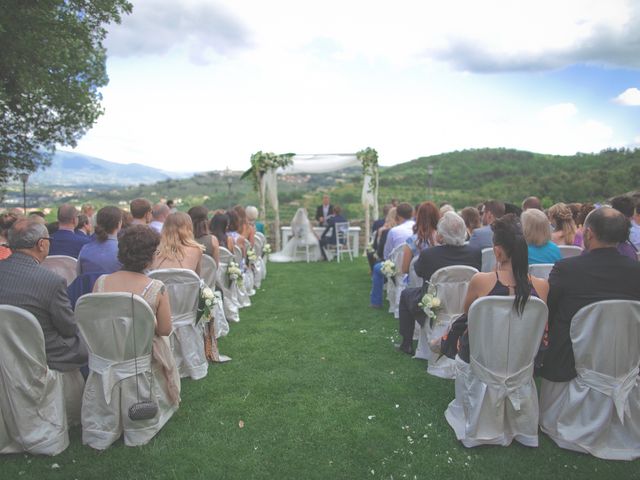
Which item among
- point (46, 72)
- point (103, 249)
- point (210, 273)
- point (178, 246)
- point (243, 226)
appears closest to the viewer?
point (103, 249)

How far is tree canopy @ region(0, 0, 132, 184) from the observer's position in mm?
7480

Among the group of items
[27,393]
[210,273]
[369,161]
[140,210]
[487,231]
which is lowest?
[27,393]

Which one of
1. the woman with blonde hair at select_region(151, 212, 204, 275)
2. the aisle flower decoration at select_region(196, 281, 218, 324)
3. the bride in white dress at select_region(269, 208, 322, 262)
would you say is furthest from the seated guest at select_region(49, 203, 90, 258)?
the bride in white dress at select_region(269, 208, 322, 262)

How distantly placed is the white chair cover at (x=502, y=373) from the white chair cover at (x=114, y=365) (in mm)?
2144

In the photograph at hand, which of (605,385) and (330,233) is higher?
(605,385)

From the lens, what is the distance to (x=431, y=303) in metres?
4.22

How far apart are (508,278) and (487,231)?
2188 millimetres

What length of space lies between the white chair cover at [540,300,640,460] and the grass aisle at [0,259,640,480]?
0.44 ft

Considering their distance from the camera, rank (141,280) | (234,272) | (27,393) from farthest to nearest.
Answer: (234,272)
(141,280)
(27,393)

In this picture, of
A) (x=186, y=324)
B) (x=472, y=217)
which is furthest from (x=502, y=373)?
(x=472, y=217)

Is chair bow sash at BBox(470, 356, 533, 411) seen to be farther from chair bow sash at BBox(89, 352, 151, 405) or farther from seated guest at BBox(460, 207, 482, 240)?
seated guest at BBox(460, 207, 482, 240)

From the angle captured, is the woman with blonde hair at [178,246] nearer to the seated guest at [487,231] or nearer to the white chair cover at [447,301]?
the white chair cover at [447,301]

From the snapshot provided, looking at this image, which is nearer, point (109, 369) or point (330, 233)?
point (109, 369)

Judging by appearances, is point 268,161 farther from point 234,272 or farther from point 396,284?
point 396,284
